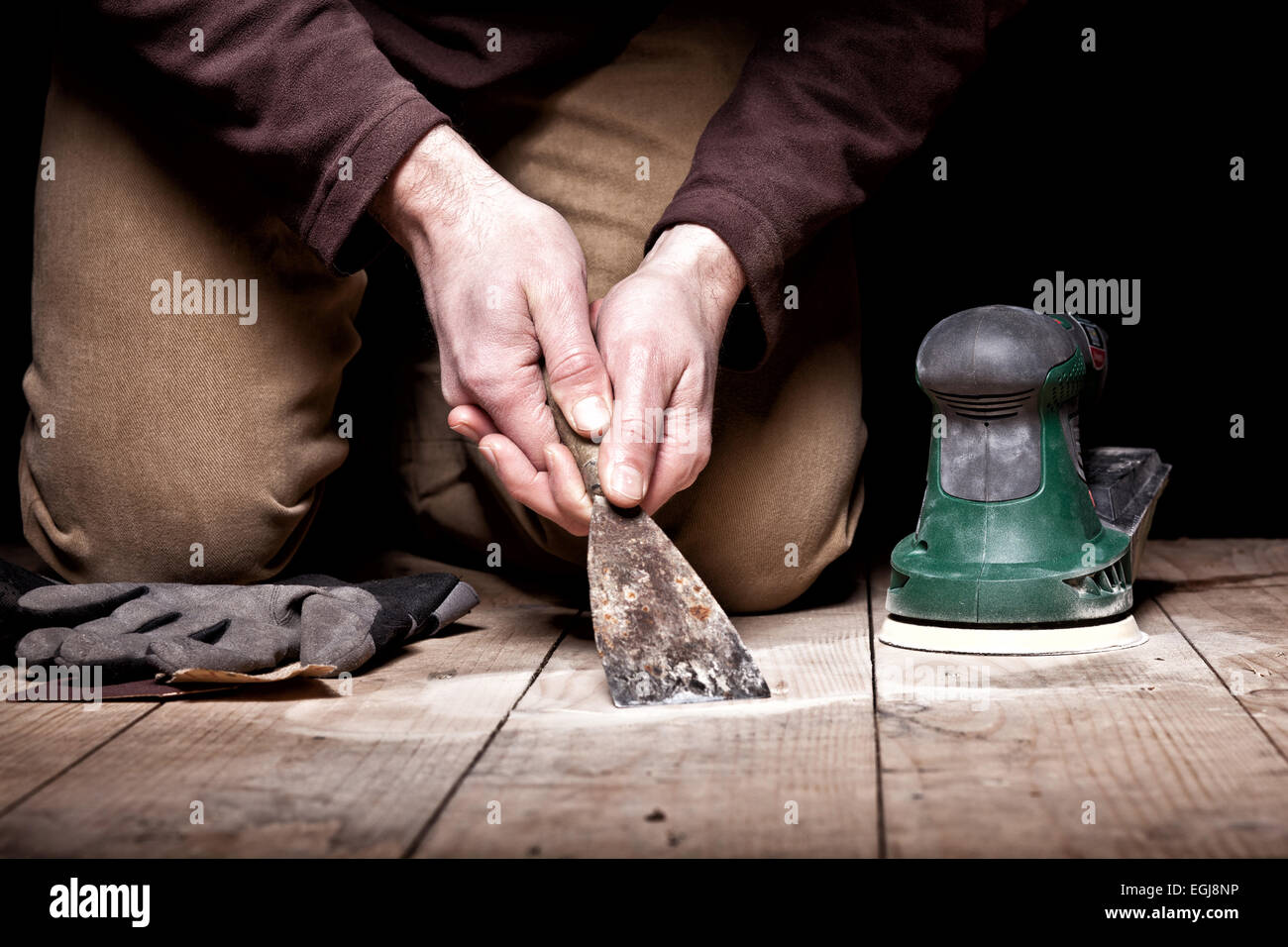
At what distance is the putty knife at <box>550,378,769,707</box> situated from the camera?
1066 mm

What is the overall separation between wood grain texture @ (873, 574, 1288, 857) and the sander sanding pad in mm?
27

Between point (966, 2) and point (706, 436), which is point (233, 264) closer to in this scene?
point (706, 436)

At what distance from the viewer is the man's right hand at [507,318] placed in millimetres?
1111

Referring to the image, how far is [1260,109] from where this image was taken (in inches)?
84.7

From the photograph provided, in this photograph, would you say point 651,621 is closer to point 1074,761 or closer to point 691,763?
point 691,763

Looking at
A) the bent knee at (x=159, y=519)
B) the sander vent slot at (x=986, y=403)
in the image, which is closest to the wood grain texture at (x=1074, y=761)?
the sander vent slot at (x=986, y=403)

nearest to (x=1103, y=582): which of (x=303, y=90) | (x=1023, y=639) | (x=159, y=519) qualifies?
(x=1023, y=639)

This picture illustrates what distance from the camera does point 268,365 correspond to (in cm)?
151

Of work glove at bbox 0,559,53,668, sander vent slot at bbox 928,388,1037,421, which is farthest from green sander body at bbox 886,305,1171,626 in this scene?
work glove at bbox 0,559,53,668

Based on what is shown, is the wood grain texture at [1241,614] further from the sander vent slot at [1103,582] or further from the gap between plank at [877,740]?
the gap between plank at [877,740]

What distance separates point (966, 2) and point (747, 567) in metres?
0.69

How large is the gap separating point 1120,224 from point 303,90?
1.58m

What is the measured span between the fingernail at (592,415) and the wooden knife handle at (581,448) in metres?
0.02

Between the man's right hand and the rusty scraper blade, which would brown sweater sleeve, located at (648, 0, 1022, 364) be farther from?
the rusty scraper blade
